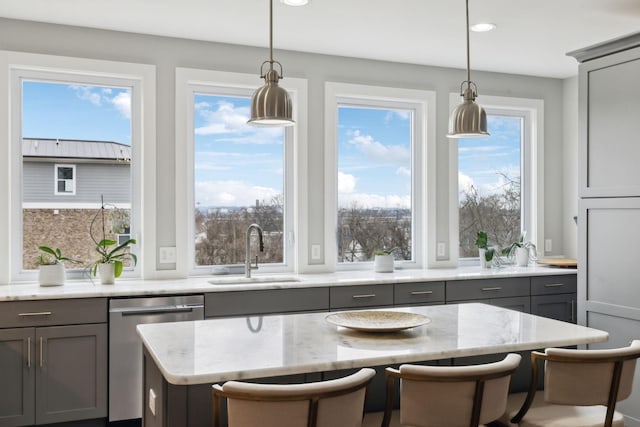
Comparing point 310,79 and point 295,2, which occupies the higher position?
point 295,2

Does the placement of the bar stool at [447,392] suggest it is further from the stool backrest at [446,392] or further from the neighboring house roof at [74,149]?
the neighboring house roof at [74,149]

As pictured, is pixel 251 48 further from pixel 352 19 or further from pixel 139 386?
pixel 139 386

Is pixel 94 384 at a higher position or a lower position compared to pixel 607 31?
lower

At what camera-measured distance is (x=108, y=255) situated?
3.79 meters

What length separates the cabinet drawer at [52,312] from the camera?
10.5ft

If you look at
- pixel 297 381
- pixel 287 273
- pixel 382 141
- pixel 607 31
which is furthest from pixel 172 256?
pixel 607 31

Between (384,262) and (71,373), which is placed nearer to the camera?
(71,373)

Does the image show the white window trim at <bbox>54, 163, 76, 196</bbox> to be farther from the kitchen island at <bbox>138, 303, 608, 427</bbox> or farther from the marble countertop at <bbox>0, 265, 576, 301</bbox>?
the kitchen island at <bbox>138, 303, 608, 427</bbox>

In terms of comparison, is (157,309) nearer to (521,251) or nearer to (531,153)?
(521,251)

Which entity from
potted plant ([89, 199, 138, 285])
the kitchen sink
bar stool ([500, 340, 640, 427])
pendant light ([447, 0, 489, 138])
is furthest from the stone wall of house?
bar stool ([500, 340, 640, 427])

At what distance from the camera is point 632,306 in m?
3.38

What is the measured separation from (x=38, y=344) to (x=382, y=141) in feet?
9.29

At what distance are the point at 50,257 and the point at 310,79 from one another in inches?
85.0

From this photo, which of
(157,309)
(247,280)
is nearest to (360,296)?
(247,280)
